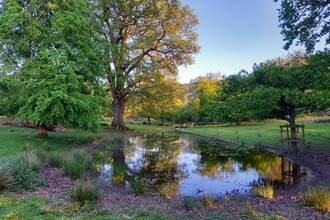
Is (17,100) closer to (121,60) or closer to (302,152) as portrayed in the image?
(121,60)

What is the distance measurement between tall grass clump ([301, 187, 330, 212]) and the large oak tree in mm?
24668

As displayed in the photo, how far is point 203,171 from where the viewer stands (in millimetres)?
12531

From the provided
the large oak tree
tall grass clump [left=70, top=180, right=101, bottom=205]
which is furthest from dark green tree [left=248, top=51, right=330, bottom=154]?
the large oak tree

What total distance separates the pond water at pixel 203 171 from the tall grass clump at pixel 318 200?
2667 mm

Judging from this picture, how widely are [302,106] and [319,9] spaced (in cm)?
499

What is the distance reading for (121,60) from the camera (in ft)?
93.7

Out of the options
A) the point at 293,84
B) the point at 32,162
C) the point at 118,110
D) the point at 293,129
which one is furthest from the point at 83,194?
the point at 118,110

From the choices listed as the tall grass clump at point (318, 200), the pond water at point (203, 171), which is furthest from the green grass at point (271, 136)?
the tall grass clump at point (318, 200)

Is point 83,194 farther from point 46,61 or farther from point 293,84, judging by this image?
point 293,84

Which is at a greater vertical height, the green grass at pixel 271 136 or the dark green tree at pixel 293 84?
the dark green tree at pixel 293 84

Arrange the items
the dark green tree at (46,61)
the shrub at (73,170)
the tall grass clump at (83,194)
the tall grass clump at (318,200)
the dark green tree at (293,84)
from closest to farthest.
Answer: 1. the tall grass clump at (318,200)
2. the tall grass clump at (83,194)
3. the shrub at (73,170)
4. the dark green tree at (293,84)
5. the dark green tree at (46,61)

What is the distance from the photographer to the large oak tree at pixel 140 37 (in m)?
28.9

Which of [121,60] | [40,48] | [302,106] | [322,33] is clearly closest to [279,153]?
[302,106]

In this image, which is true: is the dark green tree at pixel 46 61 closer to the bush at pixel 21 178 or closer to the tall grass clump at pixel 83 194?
the bush at pixel 21 178
